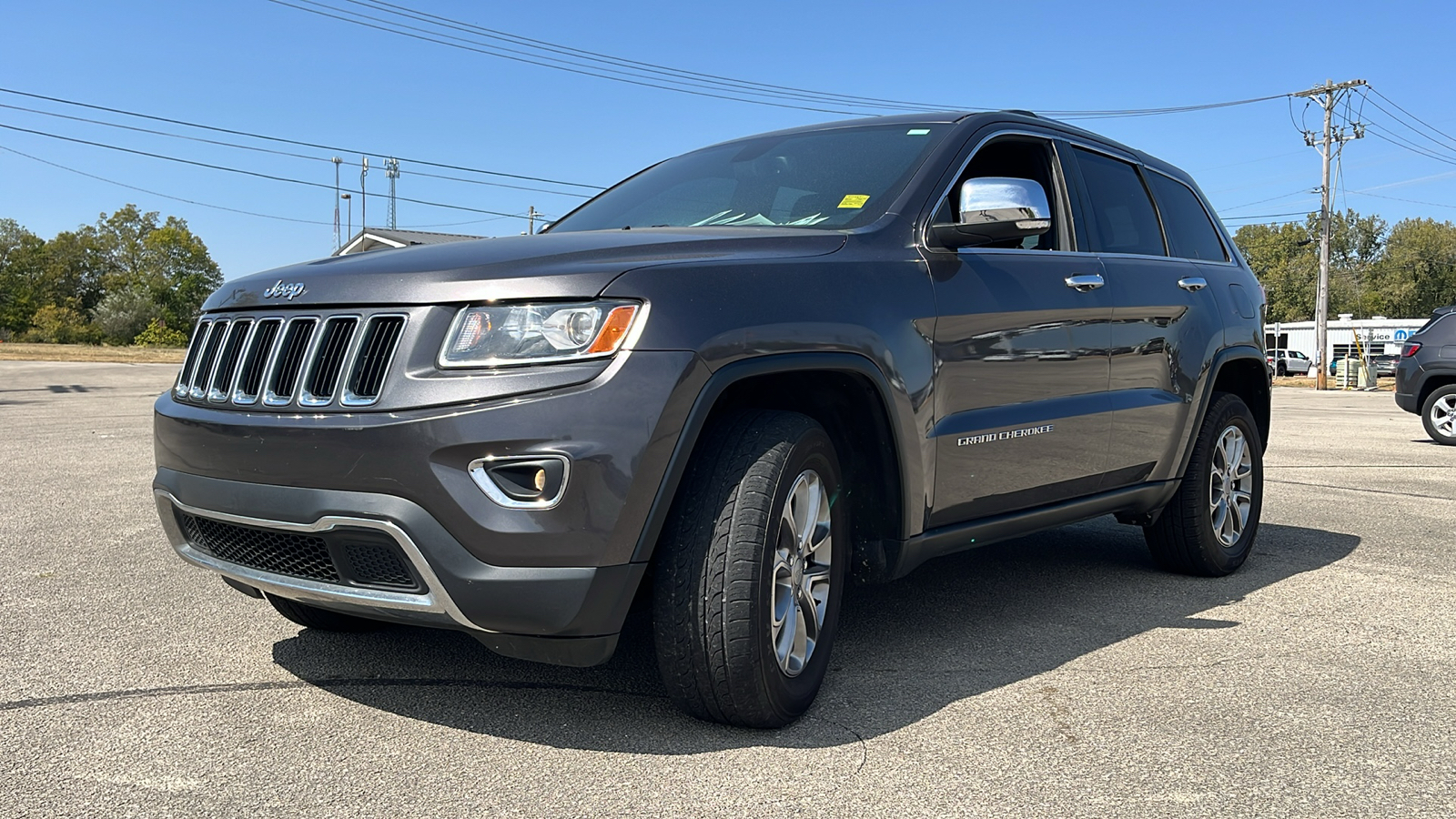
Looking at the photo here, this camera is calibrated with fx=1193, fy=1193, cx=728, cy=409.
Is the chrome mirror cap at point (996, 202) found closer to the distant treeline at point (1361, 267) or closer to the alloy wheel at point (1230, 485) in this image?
the alloy wheel at point (1230, 485)

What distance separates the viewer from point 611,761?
115 inches

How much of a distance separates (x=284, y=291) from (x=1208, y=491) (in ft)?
12.7

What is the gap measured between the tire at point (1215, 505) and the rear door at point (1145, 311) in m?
0.25

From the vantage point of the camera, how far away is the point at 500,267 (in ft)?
9.41

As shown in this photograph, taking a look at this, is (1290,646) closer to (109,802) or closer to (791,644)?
(791,644)

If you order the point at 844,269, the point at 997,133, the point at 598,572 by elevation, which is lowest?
the point at 598,572

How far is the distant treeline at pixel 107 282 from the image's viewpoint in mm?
70875

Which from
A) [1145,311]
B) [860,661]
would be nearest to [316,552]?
[860,661]

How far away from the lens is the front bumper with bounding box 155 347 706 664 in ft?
8.85

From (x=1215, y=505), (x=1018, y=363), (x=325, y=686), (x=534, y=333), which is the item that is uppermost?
(x=534, y=333)

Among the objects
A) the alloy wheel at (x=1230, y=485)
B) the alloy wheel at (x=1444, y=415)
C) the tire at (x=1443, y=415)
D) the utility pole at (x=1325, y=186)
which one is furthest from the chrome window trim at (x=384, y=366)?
the utility pole at (x=1325, y=186)

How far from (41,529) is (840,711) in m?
4.64

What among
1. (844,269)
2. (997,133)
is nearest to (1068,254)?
(997,133)

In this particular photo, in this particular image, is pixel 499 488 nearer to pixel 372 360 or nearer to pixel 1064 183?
pixel 372 360
